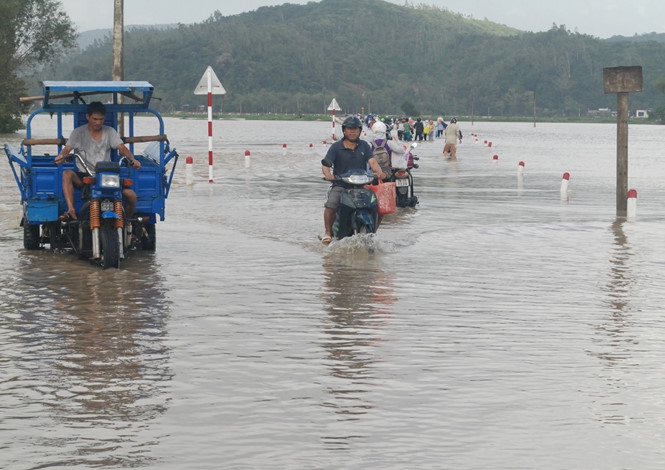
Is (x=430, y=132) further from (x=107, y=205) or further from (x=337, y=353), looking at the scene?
(x=337, y=353)

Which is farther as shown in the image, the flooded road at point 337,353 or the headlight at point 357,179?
the headlight at point 357,179

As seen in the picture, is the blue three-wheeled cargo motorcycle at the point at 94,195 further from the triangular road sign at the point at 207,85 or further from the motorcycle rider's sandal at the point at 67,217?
the triangular road sign at the point at 207,85

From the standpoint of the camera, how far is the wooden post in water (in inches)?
802

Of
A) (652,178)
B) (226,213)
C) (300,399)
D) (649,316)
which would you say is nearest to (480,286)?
(649,316)

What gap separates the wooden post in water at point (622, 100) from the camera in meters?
20.4

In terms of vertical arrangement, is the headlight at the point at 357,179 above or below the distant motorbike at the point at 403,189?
above

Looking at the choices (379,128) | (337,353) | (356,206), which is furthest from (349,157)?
(337,353)

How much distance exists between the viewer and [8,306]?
9961mm

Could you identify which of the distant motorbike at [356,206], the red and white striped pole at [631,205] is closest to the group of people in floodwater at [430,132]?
the red and white striped pole at [631,205]

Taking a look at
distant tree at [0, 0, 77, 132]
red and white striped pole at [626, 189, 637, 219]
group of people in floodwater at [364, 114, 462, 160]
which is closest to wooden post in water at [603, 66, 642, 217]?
red and white striped pole at [626, 189, 637, 219]

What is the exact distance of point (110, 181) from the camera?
1230 cm

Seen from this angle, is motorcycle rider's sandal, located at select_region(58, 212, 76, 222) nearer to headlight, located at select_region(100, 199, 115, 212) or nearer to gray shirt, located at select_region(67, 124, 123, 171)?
gray shirt, located at select_region(67, 124, 123, 171)

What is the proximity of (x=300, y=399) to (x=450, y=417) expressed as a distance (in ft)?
2.99

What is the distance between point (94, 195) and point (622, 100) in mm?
11750
